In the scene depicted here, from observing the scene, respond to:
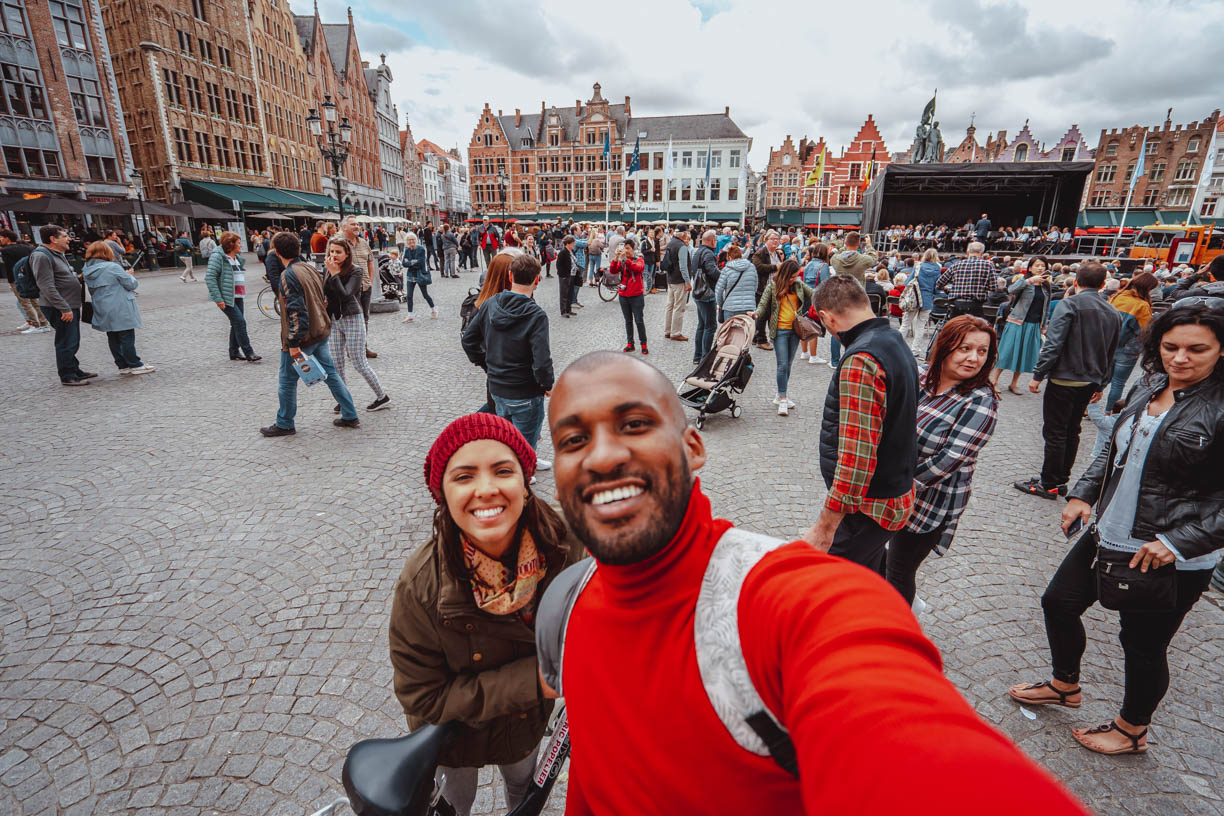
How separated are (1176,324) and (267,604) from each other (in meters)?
5.00

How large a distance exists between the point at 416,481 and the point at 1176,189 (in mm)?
71515

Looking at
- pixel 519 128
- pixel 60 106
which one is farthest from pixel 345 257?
pixel 519 128

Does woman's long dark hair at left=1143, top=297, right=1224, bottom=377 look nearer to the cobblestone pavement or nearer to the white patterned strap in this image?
the cobblestone pavement

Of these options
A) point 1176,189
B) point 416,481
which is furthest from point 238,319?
point 1176,189

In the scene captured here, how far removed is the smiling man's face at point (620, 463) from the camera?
3.04 ft

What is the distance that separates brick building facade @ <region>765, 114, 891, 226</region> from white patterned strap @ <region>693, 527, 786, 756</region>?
62.4m

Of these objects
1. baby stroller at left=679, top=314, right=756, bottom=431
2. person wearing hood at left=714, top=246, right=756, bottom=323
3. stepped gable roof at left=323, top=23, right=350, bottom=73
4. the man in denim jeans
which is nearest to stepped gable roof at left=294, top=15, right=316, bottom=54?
stepped gable roof at left=323, top=23, right=350, bottom=73

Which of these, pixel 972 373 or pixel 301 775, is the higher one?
pixel 972 373

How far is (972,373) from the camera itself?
2.80 meters

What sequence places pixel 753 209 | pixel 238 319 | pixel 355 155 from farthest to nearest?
pixel 753 209, pixel 355 155, pixel 238 319

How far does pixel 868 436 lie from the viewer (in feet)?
8.32

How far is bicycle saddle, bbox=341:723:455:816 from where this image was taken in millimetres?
1336

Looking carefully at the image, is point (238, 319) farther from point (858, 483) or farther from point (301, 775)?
point (858, 483)

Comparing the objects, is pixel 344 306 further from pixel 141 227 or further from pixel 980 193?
pixel 980 193
